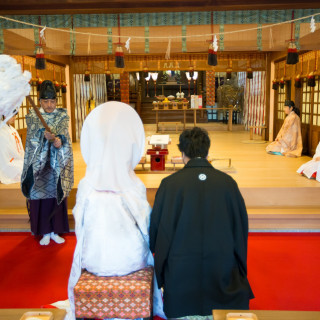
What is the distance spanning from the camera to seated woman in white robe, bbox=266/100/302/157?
7.91 meters

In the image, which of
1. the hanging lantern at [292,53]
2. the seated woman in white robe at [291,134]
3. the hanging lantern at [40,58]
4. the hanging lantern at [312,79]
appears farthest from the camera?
the seated woman in white robe at [291,134]

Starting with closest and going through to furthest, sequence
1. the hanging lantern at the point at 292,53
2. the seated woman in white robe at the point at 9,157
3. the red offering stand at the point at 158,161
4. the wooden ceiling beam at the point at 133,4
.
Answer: the wooden ceiling beam at the point at 133,4
the seated woman in white robe at the point at 9,157
the hanging lantern at the point at 292,53
the red offering stand at the point at 158,161

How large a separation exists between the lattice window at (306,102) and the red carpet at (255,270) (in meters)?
4.37

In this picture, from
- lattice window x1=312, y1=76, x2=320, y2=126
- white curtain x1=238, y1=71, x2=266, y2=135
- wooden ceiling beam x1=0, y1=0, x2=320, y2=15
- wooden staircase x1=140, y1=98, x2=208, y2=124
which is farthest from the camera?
wooden staircase x1=140, y1=98, x2=208, y2=124

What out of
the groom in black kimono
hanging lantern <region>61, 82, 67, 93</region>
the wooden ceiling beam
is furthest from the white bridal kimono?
hanging lantern <region>61, 82, 67, 93</region>

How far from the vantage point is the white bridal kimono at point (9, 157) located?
5.29 m

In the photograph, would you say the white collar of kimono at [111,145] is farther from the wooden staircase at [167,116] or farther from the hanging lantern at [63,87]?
the wooden staircase at [167,116]

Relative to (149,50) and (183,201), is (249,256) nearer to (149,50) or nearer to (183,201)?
(183,201)

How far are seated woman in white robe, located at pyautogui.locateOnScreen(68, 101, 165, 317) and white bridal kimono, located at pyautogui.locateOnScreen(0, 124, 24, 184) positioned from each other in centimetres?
365

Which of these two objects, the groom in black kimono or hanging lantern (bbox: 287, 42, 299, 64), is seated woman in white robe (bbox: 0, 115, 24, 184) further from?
hanging lantern (bbox: 287, 42, 299, 64)

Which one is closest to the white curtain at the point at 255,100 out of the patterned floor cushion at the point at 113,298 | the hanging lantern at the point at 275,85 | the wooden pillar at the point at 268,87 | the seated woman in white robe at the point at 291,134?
the wooden pillar at the point at 268,87

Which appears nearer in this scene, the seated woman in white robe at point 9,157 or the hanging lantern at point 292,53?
the seated woman in white robe at point 9,157

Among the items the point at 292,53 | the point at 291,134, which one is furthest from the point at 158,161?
the point at 291,134

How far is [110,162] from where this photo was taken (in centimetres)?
196
